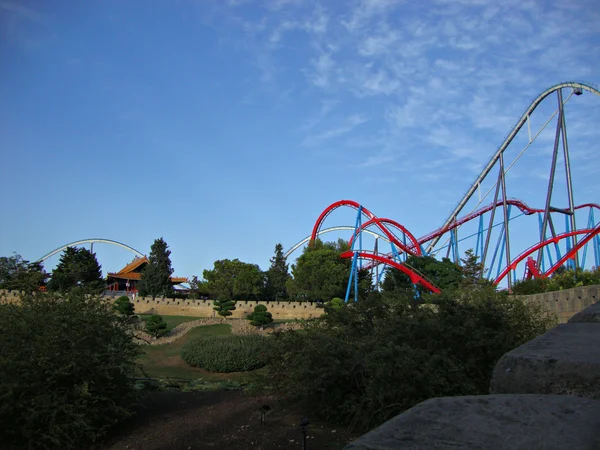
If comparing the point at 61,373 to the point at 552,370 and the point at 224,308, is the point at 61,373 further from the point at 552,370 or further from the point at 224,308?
the point at 224,308

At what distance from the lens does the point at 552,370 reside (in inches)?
103

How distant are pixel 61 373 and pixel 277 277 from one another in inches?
2140

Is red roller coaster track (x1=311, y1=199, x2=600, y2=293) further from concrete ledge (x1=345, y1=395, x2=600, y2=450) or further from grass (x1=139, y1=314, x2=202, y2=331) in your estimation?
concrete ledge (x1=345, y1=395, x2=600, y2=450)

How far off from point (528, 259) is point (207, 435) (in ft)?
104

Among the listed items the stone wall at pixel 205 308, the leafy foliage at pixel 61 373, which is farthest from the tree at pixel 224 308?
the leafy foliage at pixel 61 373

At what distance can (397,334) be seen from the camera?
859 centimetres

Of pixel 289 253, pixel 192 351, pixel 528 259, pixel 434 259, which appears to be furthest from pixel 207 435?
pixel 289 253

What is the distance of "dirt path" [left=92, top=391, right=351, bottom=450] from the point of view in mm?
7371

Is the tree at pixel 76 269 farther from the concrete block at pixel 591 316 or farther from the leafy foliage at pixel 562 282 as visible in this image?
the concrete block at pixel 591 316

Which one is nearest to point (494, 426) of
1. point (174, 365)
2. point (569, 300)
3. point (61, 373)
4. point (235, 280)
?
point (61, 373)

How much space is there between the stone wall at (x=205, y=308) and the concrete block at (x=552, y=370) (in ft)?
131

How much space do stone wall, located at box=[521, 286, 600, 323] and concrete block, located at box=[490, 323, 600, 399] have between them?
1216 centimetres

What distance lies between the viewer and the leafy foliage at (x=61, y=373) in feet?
25.7

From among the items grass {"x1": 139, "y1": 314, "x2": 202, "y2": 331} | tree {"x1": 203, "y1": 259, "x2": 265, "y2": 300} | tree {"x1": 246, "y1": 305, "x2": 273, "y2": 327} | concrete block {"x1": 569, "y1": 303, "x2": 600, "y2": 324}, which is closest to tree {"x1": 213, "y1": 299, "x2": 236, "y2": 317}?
grass {"x1": 139, "y1": 314, "x2": 202, "y2": 331}
